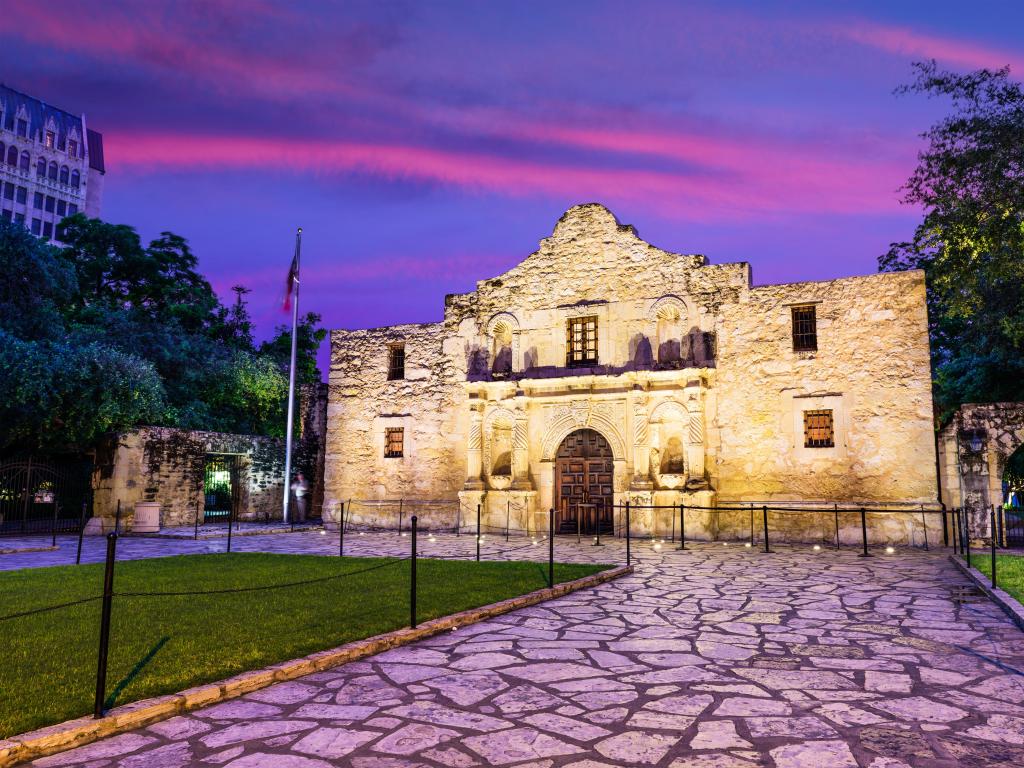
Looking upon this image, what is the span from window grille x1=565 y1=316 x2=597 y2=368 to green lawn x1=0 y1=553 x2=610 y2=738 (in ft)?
29.2

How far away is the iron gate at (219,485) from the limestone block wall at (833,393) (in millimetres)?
15199

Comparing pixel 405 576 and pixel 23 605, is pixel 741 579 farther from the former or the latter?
pixel 23 605

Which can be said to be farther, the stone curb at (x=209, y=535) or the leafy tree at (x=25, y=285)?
the leafy tree at (x=25, y=285)

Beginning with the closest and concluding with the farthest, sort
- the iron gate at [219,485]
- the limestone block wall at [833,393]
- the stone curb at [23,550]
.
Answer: the stone curb at [23,550], the limestone block wall at [833,393], the iron gate at [219,485]

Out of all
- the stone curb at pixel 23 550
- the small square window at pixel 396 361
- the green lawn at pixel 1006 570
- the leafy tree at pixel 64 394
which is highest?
the small square window at pixel 396 361

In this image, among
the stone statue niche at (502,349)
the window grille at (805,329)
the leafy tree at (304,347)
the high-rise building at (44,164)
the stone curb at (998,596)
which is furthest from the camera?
the high-rise building at (44,164)

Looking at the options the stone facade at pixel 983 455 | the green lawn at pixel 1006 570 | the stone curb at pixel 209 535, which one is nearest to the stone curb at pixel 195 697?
the green lawn at pixel 1006 570

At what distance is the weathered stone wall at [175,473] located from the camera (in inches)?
756

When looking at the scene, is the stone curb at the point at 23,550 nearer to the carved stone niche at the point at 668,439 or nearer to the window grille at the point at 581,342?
the window grille at the point at 581,342

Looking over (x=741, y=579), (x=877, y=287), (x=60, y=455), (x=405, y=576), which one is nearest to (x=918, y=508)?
(x=877, y=287)

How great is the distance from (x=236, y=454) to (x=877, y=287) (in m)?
19.2

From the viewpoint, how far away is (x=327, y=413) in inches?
914

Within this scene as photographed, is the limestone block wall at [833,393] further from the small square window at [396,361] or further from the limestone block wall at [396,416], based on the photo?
the small square window at [396,361]

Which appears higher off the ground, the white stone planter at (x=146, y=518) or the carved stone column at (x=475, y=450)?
the carved stone column at (x=475, y=450)
